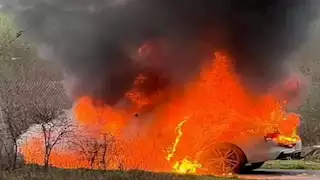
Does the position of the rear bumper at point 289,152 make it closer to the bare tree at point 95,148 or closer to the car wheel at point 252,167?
the car wheel at point 252,167

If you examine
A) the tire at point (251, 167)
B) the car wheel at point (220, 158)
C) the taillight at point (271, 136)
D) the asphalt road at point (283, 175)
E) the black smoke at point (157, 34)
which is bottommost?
the asphalt road at point (283, 175)

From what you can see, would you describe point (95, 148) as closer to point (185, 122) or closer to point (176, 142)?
→ point (176, 142)

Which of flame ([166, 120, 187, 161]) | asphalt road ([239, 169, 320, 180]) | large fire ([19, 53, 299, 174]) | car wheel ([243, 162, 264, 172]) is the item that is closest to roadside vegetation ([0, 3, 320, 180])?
large fire ([19, 53, 299, 174])

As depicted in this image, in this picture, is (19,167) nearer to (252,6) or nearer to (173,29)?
(173,29)

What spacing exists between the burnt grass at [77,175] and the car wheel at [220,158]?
2184 millimetres

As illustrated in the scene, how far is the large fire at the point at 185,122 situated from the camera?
1189 centimetres

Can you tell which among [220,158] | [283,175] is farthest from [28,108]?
[283,175]

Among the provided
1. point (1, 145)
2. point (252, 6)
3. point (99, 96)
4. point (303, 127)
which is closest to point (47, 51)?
point (99, 96)

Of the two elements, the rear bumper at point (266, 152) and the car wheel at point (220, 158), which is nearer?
the rear bumper at point (266, 152)

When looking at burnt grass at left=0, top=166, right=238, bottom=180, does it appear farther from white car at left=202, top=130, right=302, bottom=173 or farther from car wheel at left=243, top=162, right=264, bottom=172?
car wheel at left=243, top=162, right=264, bottom=172

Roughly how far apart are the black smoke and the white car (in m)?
1.50

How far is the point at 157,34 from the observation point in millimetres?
12961

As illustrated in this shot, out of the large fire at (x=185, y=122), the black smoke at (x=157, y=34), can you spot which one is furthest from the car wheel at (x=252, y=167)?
the black smoke at (x=157, y=34)

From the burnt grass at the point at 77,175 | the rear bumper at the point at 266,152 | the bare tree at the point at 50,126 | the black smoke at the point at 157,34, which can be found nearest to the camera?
the burnt grass at the point at 77,175
